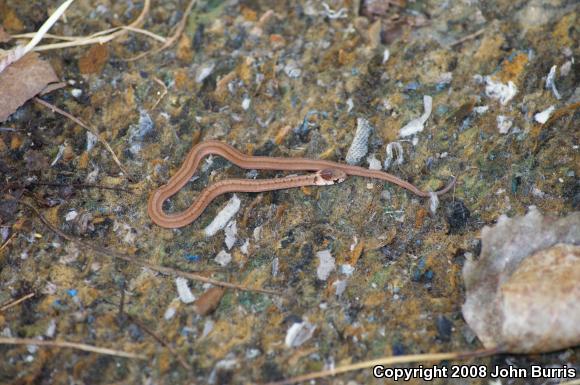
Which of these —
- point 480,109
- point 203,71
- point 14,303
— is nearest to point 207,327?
point 14,303

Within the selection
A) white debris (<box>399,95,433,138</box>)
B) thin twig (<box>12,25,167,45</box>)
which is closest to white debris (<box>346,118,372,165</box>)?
white debris (<box>399,95,433,138</box>)

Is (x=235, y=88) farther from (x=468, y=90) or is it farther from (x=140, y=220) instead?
(x=468, y=90)

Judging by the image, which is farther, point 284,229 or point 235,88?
point 235,88

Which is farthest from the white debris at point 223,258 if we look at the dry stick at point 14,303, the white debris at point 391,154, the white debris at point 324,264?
the white debris at point 391,154

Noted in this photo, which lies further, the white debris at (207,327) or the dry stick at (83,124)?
the dry stick at (83,124)

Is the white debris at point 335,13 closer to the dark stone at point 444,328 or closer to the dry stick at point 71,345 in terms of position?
the dark stone at point 444,328

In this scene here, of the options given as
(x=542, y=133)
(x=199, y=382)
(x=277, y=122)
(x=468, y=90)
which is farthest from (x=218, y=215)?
(x=542, y=133)
